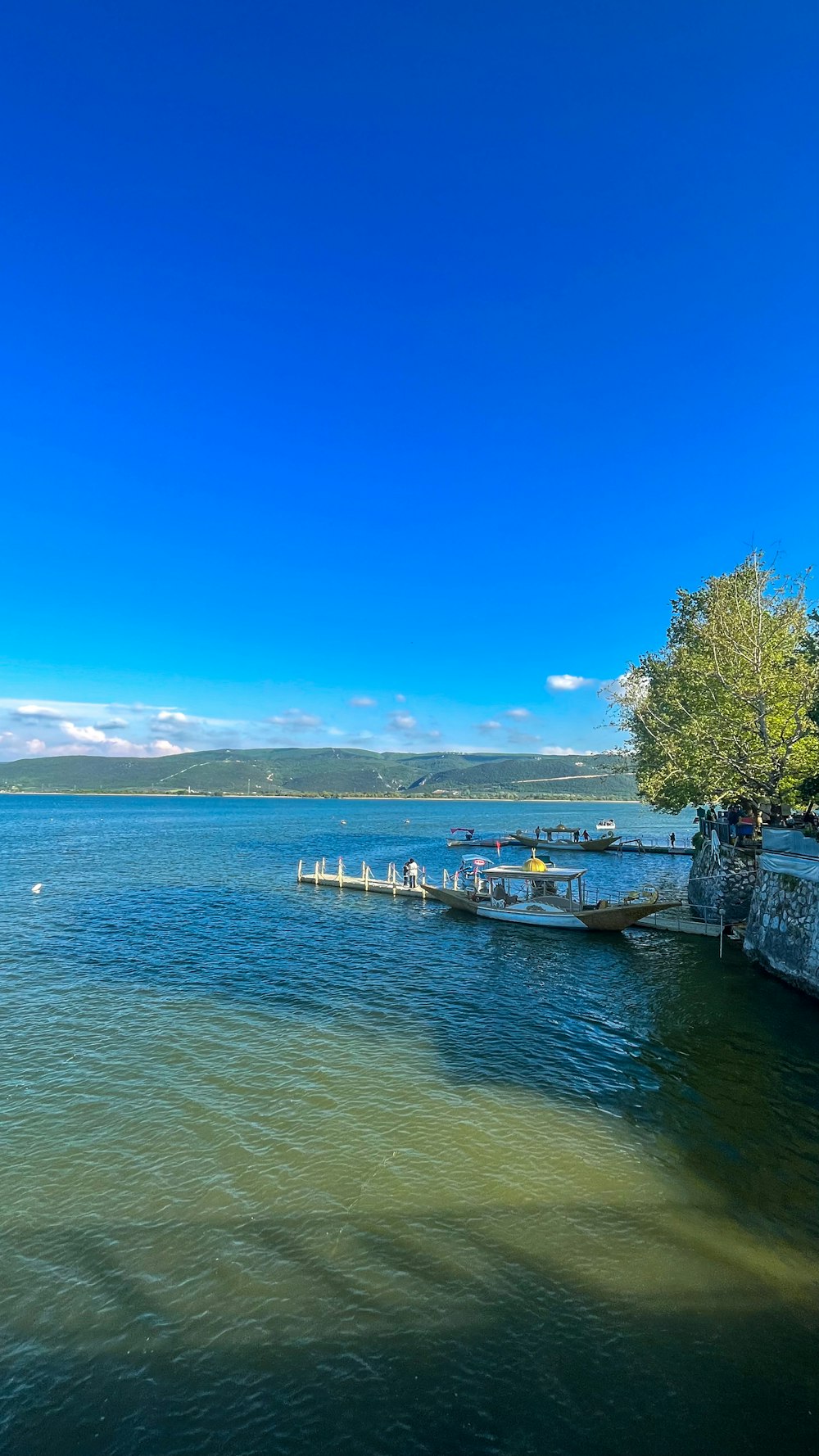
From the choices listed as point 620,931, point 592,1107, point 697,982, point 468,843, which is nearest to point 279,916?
point 620,931

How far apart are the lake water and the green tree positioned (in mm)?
11874

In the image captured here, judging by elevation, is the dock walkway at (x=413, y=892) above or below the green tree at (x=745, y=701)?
below

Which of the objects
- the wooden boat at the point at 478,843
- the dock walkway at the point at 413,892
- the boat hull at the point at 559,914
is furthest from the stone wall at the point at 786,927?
the wooden boat at the point at 478,843

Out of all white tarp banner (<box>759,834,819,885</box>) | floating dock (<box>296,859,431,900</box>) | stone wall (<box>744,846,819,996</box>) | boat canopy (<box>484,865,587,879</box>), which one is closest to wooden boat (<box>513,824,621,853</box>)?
floating dock (<box>296,859,431,900</box>)

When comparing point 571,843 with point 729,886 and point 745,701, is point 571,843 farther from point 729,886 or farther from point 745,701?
point 745,701

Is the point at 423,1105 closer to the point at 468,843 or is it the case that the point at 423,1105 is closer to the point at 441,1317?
the point at 441,1317

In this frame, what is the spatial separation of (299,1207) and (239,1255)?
153 centimetres

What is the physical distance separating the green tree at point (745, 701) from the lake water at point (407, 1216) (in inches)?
467

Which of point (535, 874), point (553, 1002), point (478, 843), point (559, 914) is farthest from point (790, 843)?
point (478, 843)

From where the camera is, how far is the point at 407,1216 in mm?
12086

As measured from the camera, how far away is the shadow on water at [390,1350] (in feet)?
26.2

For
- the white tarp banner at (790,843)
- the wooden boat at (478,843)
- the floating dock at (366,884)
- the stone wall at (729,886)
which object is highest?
the white tarp banner at (790,843)

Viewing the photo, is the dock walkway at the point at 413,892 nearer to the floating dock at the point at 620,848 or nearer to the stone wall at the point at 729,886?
the stone wall at the point at 729,886

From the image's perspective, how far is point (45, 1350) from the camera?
9188 mm
